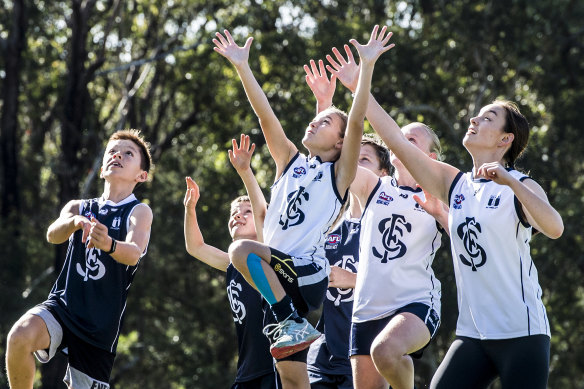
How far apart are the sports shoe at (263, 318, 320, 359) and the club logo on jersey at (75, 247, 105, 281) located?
4.82 ft

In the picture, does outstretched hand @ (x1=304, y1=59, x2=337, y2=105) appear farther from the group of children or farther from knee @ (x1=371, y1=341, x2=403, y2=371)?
knee @ (x1=371, y1=341, x2=403, y2=371)

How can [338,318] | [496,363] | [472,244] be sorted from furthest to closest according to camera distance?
[338,318], [472,244], [496,363]

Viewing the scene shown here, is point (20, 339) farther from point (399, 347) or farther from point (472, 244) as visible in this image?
point (472, 244)

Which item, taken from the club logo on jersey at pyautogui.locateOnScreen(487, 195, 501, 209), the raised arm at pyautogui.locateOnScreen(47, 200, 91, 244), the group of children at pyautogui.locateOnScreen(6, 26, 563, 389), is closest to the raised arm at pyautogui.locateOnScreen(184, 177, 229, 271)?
the group of children at pyautogui.locateOnScreen(6, 26, 563, 389)

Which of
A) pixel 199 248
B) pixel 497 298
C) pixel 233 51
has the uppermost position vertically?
pixel 233 51

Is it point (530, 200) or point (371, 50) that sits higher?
point (371, 50)

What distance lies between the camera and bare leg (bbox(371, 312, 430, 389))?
526cm

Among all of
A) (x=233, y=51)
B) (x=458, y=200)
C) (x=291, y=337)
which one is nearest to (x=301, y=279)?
(x=291, y=337)

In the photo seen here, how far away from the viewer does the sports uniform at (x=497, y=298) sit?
4.60 m

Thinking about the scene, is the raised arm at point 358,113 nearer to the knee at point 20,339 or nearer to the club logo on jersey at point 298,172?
the club logo on jersey at point 298,172

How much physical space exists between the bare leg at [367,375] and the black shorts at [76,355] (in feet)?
5.46

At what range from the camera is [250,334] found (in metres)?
6.23

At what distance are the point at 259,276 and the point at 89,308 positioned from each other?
1401mm

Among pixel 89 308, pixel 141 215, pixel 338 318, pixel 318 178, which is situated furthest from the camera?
pixel 338 318
